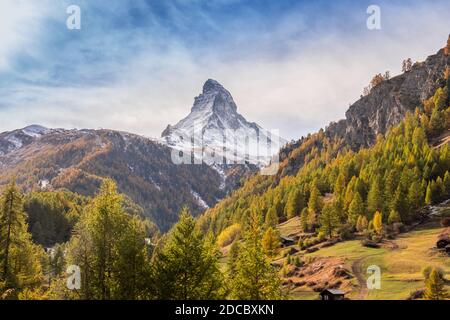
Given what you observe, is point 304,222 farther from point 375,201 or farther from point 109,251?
point 109,251

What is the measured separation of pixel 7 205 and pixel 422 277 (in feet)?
200

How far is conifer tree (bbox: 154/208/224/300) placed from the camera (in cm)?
3088

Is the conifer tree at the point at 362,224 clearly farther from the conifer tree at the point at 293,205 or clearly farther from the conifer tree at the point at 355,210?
the conifer tree at the point at 293,205

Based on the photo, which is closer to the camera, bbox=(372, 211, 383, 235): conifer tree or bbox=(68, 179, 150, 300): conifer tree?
bbox=(68, 179, 150, 300): conifer tree

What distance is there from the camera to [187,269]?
103ft

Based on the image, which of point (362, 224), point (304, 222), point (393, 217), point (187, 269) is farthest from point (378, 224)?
point (187, 269)

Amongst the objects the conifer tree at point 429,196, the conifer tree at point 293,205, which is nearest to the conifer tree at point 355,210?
the conifer tree at point 429,196

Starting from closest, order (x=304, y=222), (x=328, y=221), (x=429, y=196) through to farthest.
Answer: (x=328, y=221)
(x=429, y=196)
(x=304, y=222)

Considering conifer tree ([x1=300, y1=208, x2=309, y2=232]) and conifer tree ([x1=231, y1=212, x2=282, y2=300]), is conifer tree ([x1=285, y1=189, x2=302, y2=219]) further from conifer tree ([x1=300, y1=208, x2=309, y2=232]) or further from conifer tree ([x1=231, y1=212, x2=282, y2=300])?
conifer tree ([x1=231, y1=212, x2=282, y2=300])

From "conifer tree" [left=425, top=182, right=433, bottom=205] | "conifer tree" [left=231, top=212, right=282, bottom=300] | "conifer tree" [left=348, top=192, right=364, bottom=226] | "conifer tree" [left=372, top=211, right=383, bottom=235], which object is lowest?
"conifer tree" [left=231, top=212, right=282, bottom=300]

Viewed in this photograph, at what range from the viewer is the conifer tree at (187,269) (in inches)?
1216

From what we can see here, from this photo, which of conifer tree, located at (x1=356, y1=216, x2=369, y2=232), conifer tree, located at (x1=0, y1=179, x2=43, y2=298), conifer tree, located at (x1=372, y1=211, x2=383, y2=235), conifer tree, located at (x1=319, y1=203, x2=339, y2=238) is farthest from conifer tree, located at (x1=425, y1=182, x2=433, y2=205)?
conifer tree, located at (x1=0, y1=179, x2=43, y2=298)
